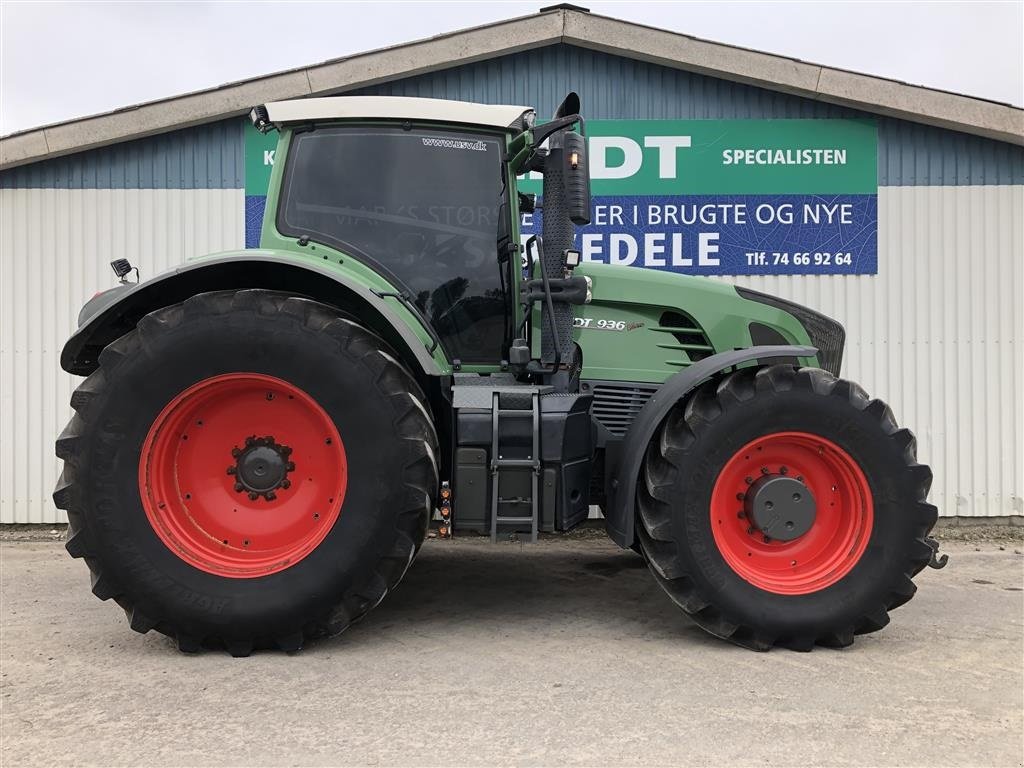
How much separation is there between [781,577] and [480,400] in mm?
1685

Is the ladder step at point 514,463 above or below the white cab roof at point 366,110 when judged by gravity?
below

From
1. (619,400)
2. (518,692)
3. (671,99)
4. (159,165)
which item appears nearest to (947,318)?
(671,99)

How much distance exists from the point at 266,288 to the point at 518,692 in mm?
2304

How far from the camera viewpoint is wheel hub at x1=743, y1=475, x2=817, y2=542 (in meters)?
3.50

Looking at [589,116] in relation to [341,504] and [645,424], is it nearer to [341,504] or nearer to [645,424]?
[645,424]

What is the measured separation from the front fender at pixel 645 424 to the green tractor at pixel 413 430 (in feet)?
0.07

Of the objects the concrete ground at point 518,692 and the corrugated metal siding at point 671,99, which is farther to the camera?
the corrugated metal siding at point 671,99

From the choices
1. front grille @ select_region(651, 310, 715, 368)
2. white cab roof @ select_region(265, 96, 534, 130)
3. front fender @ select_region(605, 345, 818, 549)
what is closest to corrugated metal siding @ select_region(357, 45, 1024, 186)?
white cab roof @ select_region(265, 96, 534, 130)

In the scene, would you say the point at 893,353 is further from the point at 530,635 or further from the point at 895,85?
the point at 530,635

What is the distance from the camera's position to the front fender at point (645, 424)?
11.5 feet

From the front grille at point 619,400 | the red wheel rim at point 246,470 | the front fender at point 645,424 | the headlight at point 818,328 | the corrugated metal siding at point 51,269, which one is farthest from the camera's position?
the corrugated metal siding at point 51,269

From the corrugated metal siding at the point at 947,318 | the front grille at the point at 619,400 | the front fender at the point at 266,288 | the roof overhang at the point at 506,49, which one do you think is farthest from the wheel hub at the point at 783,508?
the roof overhang at the point at 506,49

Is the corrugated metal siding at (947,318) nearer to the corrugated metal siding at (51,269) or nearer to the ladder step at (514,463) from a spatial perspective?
the ladder step at (514,463)

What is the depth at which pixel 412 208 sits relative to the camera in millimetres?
3793
